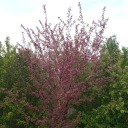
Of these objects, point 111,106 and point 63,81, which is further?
point 111,106

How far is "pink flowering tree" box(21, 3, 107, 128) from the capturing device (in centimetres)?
965

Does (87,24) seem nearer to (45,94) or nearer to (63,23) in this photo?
(63,23)

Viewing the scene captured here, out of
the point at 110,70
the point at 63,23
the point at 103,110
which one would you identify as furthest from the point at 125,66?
the point at 63,23

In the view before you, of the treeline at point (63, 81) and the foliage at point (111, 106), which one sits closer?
the treeline at point (63, 81)

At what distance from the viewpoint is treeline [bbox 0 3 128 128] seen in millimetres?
9805

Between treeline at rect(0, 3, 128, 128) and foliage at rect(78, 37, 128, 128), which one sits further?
foliage at rect(78, 37, 128, 128)

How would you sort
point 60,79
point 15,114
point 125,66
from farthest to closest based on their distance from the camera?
point 125,66 < point 15,114 < point 60,79

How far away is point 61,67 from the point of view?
32.0ft

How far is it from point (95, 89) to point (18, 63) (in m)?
2.58

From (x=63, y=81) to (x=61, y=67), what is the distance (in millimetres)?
403

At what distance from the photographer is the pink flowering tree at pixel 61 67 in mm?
9648

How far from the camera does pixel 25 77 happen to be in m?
12.0

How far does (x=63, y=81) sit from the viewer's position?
31.4 ft

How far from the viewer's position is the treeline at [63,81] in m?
9.80
